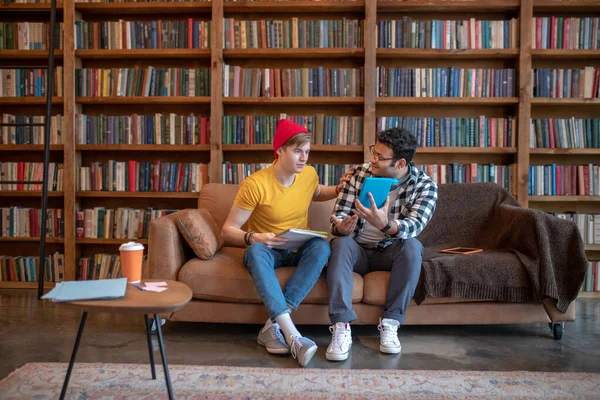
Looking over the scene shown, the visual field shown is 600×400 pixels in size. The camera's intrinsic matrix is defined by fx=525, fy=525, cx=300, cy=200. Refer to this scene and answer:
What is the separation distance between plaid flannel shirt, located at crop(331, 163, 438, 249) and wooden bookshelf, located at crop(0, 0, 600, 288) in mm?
1080

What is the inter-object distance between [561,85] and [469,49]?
68cm

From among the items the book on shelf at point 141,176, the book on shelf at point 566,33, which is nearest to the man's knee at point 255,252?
the book on shelf at point 141,176

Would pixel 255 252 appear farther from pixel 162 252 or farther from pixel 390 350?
pixel 390 350

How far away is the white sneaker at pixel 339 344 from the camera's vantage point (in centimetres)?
213

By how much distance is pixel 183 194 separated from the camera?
3725mm

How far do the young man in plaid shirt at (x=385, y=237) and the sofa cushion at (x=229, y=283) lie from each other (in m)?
0.13

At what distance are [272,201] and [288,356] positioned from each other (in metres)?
0.71

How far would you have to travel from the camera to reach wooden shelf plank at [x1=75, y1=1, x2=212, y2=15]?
367 cm

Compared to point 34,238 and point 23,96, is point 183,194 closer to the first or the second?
point 34,238

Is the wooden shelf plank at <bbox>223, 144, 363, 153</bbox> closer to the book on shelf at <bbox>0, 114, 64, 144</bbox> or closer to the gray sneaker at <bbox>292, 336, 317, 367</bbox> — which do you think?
the book on shelf at <bbox>0, 114, 64, 144</bbox>

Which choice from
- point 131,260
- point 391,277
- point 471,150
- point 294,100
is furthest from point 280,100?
point 131,260

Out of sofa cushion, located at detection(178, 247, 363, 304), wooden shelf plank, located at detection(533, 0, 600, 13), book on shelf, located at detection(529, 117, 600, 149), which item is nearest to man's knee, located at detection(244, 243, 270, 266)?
sofa cushion, located at detection(178, 247, 363, 304)

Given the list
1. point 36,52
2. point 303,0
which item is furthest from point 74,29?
point 303,0

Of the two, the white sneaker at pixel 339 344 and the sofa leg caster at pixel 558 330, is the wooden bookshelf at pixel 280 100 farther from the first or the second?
the white sneaker at pixel 339 344
